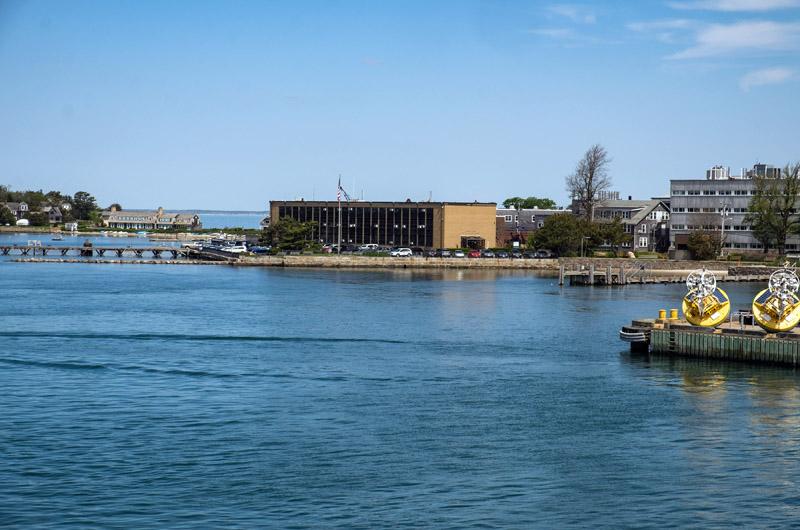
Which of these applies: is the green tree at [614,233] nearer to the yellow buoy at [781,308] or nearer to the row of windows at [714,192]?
the row of windows at [714,192]

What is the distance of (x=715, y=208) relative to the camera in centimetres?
14488

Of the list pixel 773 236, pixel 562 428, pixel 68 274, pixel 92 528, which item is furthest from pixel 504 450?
pixel 773 236

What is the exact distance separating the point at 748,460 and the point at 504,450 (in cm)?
806

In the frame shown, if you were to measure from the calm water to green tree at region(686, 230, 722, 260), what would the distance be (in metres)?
67.0

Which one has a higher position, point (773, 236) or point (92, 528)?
point (773, 236)

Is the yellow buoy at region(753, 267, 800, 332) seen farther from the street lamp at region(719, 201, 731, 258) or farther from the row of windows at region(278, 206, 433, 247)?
the row of windows at region(278, 206, 433, 247)

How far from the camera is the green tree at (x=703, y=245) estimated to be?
447 feet

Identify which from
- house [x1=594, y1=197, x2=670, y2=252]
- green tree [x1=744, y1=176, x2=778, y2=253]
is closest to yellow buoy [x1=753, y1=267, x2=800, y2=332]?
green tree [x1=744, y1=176, x2=778, y2=253]

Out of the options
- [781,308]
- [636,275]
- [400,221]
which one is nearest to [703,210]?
[636,275]

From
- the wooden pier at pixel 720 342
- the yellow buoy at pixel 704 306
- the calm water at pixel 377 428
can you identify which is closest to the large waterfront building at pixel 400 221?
the calm water at pixel 377 428

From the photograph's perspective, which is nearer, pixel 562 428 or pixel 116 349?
pixel 562 428

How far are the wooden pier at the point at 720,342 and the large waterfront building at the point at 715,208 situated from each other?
284 ft

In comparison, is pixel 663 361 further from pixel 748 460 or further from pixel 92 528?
pixel 92 528

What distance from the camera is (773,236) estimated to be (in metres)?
137
